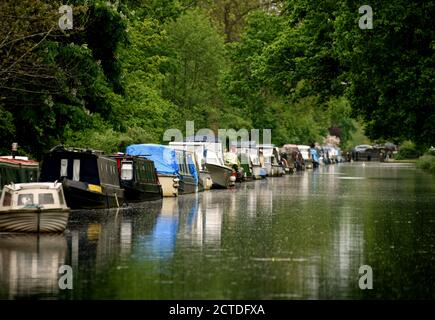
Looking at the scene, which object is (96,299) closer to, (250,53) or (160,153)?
(160,153)

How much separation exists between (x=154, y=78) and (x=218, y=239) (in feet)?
142

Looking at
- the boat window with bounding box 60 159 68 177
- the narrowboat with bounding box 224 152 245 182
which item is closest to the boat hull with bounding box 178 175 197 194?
the boat window with bounding box 60 159 68 177

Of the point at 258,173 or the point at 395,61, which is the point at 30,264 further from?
the point at 258,173

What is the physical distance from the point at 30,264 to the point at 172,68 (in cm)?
6308

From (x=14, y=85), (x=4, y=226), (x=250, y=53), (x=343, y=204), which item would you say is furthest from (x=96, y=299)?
(x=250, y=53)

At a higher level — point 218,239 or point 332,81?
point 332,81

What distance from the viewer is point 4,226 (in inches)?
1184

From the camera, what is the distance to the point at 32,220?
29.8m

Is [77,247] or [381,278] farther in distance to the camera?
[77,247]

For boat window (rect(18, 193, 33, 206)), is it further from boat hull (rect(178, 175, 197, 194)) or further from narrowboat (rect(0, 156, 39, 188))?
boat hull (rect(178, 175, 197, 194))

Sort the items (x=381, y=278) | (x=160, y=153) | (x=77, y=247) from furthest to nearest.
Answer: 1. (x=160, y=153)
2. (x=77, y=247)
3. (x=381, y=278)

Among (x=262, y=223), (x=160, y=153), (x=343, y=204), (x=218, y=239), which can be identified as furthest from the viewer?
(x=160, y=153)

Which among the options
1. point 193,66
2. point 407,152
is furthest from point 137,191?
point 407,152

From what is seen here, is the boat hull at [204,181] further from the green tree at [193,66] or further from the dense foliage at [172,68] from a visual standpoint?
the green tree at [193,66]
